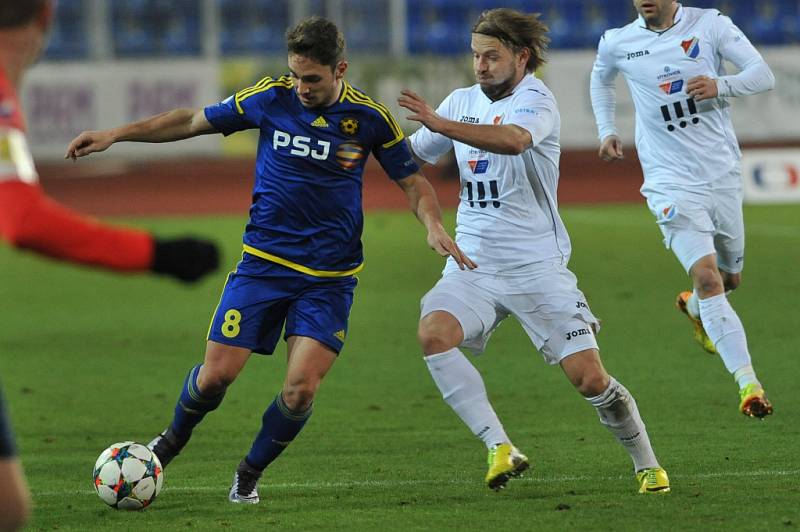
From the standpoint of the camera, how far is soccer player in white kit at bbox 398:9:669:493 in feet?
18.9

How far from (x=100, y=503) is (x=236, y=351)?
2.89 feet

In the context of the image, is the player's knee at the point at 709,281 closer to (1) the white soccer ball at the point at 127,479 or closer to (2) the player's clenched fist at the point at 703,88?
(2) the player's clenched fist at the point at 703,88

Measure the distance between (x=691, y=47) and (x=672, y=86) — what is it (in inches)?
9.5

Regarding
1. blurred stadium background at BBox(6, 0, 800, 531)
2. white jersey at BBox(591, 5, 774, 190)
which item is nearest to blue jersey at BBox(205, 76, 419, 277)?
blurred stadium background at BBox(6, 0, 800, 531)

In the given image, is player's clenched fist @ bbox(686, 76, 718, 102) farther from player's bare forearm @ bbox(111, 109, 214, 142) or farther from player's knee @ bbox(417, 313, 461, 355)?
player's bare forearm @ bbox(111, 109, 214, 142)

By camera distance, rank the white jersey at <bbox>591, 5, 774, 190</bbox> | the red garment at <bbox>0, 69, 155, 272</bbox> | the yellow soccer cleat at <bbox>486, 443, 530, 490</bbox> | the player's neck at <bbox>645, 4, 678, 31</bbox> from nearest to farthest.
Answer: the red garment at <bbox>0, 69, 155, 272</bbox>, the yellow soccer cleat at <bbox>486, 443, 530, 490</bbox>, the white jersey at <bbox>591, 5, 774, 190</bbox>, the player's neck at <bbox>645, 4, 678, 31</bbox>

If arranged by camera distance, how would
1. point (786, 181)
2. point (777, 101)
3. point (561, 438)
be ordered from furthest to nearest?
point (777, 101)
point (786, 181)
point (561, 438)

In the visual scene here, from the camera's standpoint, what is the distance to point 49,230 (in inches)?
131

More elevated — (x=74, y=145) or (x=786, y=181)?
(x=74, y=145)

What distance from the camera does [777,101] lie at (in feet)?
88.0

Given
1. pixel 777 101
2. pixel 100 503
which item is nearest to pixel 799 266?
pixel 100 503

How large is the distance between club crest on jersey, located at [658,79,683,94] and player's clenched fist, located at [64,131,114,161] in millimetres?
3315

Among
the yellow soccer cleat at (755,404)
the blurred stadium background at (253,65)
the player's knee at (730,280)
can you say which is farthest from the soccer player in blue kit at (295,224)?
the blurred stadium background at (253,65)

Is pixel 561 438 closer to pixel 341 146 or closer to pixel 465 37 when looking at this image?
pixel 341 146
